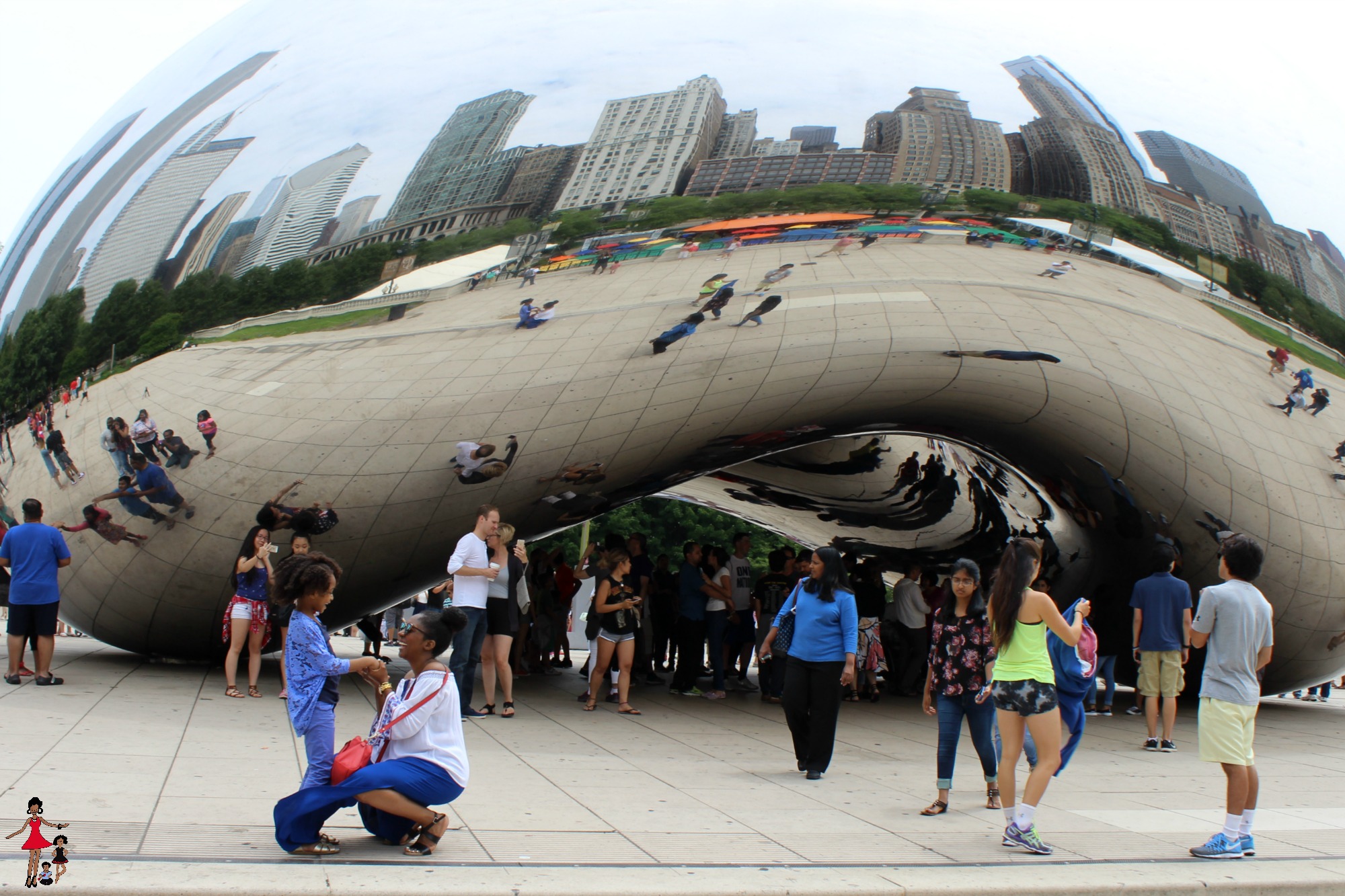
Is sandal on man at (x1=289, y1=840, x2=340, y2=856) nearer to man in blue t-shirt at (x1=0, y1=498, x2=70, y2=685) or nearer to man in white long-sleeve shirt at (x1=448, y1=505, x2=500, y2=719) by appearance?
man in white long-sleeve shirt at (x1=448, y1=505, x2=500, y2=719)

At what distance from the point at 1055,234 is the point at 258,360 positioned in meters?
5.12

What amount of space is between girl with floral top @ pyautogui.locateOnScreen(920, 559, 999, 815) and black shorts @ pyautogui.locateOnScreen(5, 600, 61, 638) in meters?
5.61

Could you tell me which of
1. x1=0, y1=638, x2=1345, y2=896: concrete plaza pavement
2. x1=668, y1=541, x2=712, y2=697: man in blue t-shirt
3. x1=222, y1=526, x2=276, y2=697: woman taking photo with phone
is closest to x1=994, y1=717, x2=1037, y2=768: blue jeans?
x1=0, y1=638, x2=1345, y2=896: concrete plaza pavement

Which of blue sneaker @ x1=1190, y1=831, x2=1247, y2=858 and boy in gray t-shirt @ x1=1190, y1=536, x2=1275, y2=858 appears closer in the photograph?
blue sneaker @ x1=1190, y1=831, x2=1247, y2=858

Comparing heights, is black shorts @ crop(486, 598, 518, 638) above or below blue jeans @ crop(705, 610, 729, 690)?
above

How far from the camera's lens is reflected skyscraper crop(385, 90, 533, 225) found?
263 inches

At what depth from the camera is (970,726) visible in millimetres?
5082

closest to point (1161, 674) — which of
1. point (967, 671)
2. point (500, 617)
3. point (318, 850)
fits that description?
point (967, 671)

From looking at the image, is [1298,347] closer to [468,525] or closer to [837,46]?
[837,46]

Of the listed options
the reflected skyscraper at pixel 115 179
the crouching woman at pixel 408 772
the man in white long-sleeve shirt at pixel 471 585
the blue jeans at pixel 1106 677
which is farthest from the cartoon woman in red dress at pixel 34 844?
the blue jeans at pixel 1106 677

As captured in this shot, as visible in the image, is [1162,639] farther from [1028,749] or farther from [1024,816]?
[1024,816]

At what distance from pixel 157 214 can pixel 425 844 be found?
5346mm

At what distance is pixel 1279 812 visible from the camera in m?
5.26

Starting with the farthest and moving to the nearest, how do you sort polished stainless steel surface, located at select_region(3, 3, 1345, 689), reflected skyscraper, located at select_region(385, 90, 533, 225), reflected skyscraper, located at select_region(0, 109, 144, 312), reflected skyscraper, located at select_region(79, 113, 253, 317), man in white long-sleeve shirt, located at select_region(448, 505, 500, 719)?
1. reflected skyscraper, located at select_region(0, 109, 144, 312)
2. reflected skyscraper, located at select_region(79, 113, 253, 317)
3. reflected skyscraper, located at select_region(385, 90, 533, 225)
4. man in white long-sleeve shirt, located at select_region(448, 505, 500, 719)
5. polished stainless steel surface, located at select_region(3, 3, 1345, 689)
